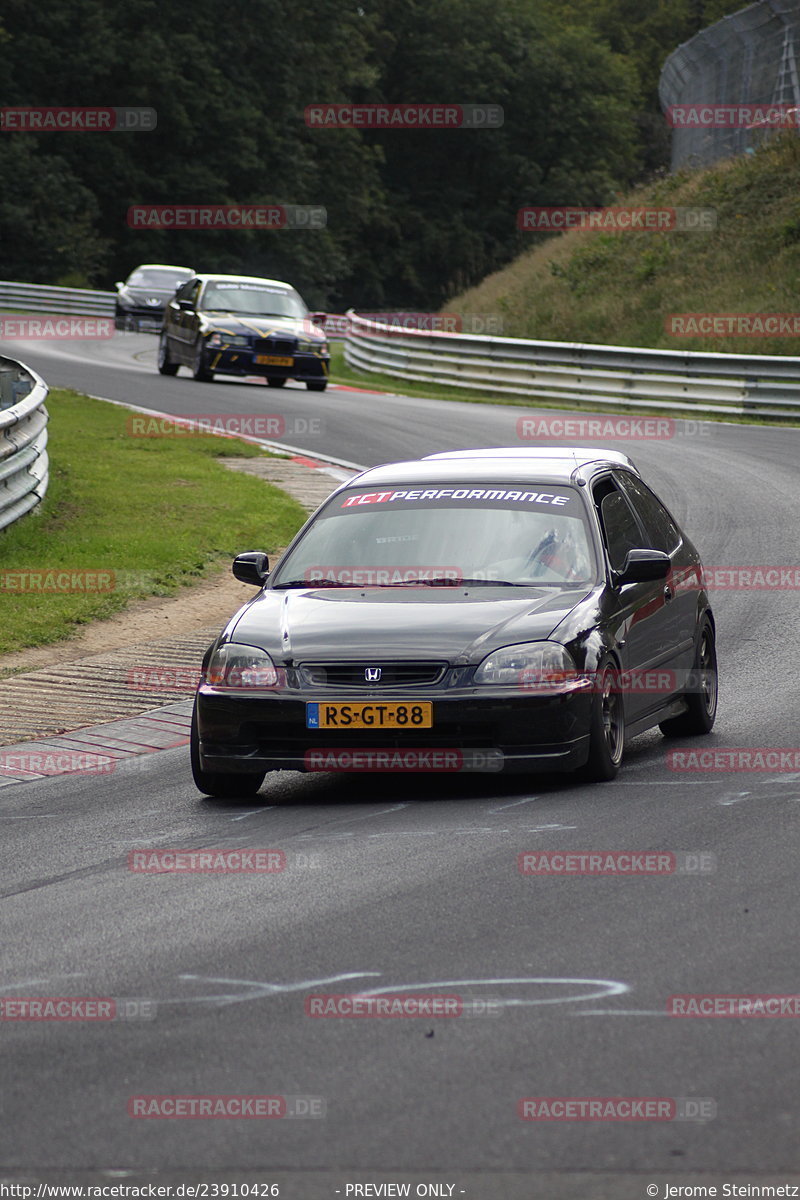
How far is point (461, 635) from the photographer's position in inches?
316

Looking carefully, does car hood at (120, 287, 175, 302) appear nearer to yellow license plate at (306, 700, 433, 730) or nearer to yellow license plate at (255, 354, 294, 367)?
yellow license plate at (255, 354, 294, 367)

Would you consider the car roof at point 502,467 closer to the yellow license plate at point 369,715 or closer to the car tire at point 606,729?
the car tire at point 606,729

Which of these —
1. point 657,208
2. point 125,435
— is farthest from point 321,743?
point 657,208

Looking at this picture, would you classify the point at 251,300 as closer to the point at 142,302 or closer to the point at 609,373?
the point at 609,373

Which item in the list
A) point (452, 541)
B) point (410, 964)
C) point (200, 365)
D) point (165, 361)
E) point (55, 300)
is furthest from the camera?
point (55, 300)

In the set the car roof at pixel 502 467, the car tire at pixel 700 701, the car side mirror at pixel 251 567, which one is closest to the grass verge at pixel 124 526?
the car side mirror at pixel 251 567

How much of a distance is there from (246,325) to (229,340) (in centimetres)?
36

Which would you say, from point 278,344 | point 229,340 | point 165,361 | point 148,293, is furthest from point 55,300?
point 278,344

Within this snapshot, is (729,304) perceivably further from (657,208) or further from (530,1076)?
(530,1076)

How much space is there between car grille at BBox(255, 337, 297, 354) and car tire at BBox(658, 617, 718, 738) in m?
19.8

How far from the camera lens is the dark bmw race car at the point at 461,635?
7938mm

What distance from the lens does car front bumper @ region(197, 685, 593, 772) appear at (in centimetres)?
788

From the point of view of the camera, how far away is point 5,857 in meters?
7.31

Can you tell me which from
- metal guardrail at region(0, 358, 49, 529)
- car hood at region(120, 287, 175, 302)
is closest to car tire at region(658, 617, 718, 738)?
metal guardrail at region(0, 358, 49, 529)
